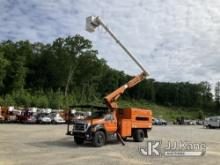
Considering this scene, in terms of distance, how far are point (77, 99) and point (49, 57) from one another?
50.2 ft

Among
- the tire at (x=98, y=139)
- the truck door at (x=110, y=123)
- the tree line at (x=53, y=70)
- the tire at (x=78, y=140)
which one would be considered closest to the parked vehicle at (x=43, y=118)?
the tree line at (x=53, y=70)

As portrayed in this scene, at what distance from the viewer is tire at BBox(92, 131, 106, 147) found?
78.0ft

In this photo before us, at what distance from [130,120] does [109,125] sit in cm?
246

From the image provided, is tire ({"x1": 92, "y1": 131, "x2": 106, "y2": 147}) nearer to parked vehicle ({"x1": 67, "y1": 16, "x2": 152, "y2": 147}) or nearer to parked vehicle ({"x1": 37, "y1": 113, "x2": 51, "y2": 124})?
parked vehicle ({"x1": 67, "y1": 16, "x2": 152, "y2": 147})

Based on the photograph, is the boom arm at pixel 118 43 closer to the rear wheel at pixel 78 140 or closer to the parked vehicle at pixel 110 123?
the parked vehicle at pixel 110 123

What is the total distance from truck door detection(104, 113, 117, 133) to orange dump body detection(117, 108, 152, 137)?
0.88 meters

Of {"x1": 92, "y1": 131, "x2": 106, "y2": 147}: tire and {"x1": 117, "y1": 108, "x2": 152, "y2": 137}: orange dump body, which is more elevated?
{"x1": 117, "y1": 108, "x2": 152, "y2": 137}: orange dump body

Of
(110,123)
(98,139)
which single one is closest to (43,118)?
(110,123)

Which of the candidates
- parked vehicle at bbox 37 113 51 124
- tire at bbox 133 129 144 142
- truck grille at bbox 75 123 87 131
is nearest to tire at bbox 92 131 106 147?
truck grille at bbox 75 123 87 131

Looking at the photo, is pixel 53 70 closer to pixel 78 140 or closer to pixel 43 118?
pixel 43 118

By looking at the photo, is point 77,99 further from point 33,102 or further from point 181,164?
point 181,164

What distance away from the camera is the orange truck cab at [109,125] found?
24.0 metres

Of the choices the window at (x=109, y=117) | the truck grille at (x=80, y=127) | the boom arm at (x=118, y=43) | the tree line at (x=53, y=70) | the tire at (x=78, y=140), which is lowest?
the tire at (x=78, y=140)

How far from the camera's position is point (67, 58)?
4031 inches
